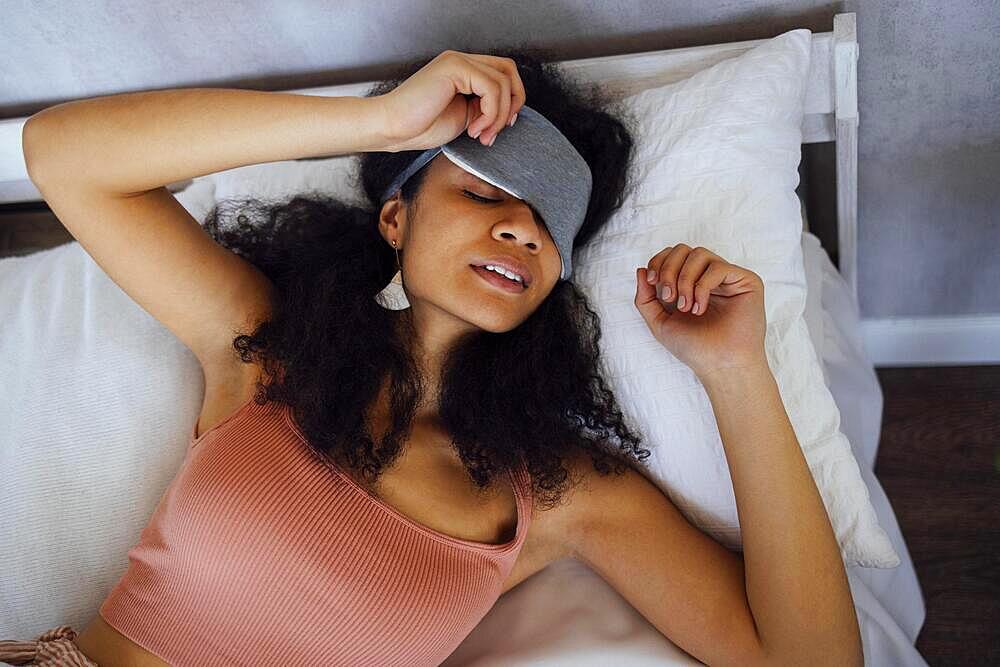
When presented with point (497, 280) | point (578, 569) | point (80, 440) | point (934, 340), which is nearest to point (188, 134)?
point (497, 280)

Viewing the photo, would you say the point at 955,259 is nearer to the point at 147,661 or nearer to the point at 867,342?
the point at 867,342

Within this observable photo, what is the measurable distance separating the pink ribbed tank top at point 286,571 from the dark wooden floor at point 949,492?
897 mm

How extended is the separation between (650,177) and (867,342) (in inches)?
30.7

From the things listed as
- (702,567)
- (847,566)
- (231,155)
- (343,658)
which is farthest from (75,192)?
(847,566)

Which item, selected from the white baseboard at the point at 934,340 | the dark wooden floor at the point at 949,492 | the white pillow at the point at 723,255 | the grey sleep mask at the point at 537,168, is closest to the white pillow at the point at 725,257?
the white pillow at the point at 723,255

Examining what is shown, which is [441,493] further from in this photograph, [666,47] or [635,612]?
[666,47]

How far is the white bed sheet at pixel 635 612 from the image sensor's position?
111 centimetres

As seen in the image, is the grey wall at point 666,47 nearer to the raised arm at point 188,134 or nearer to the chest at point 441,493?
the raised arm at point 188,134

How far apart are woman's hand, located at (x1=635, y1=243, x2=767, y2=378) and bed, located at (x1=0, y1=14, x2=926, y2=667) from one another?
0.24 meters

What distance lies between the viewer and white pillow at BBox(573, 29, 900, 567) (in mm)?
1089

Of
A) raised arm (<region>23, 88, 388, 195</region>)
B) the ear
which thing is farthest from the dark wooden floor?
raised arm (<region>23, 88, 388, 195</region>)

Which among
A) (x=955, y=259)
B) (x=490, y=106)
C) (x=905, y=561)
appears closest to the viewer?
(x=490, y=106)

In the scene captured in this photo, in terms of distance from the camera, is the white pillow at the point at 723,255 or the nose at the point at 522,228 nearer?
the nose at the point at 522,228

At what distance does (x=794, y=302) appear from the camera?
3.61ft
